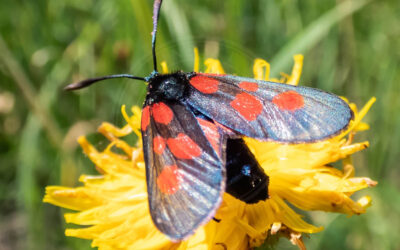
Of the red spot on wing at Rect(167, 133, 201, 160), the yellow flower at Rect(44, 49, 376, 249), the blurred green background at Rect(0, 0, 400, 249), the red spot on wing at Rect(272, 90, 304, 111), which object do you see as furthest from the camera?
the blurred green background at Rect(0, 0, 400, 249)

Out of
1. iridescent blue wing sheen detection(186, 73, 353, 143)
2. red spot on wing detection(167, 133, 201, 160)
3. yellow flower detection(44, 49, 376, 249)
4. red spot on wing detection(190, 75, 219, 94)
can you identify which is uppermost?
red spot on wing detection(190, 75, 219, 94)

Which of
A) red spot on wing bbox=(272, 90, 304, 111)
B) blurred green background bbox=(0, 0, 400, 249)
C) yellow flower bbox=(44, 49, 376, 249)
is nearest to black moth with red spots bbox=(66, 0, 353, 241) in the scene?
red spot on wing bbox=(272, 90, 304, 111)

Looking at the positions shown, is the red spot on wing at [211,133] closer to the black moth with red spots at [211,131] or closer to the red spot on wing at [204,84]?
the black moth with red spots at [211,131]

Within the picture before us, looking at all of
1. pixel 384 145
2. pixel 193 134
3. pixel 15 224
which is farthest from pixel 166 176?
pixel 15 224

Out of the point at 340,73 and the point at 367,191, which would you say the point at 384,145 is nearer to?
the point at 367,191

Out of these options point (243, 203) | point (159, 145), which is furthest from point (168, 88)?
point (243, 203)

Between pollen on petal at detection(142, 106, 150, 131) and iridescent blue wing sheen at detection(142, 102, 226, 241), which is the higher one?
pollen on petal at detection(142, 106, 150, 131)

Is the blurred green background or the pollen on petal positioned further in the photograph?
the blurred green background

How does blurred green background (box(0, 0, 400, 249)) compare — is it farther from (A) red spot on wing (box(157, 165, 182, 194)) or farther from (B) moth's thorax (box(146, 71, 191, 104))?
(A) red spot on wing (box(157, 165, 182, 194))
